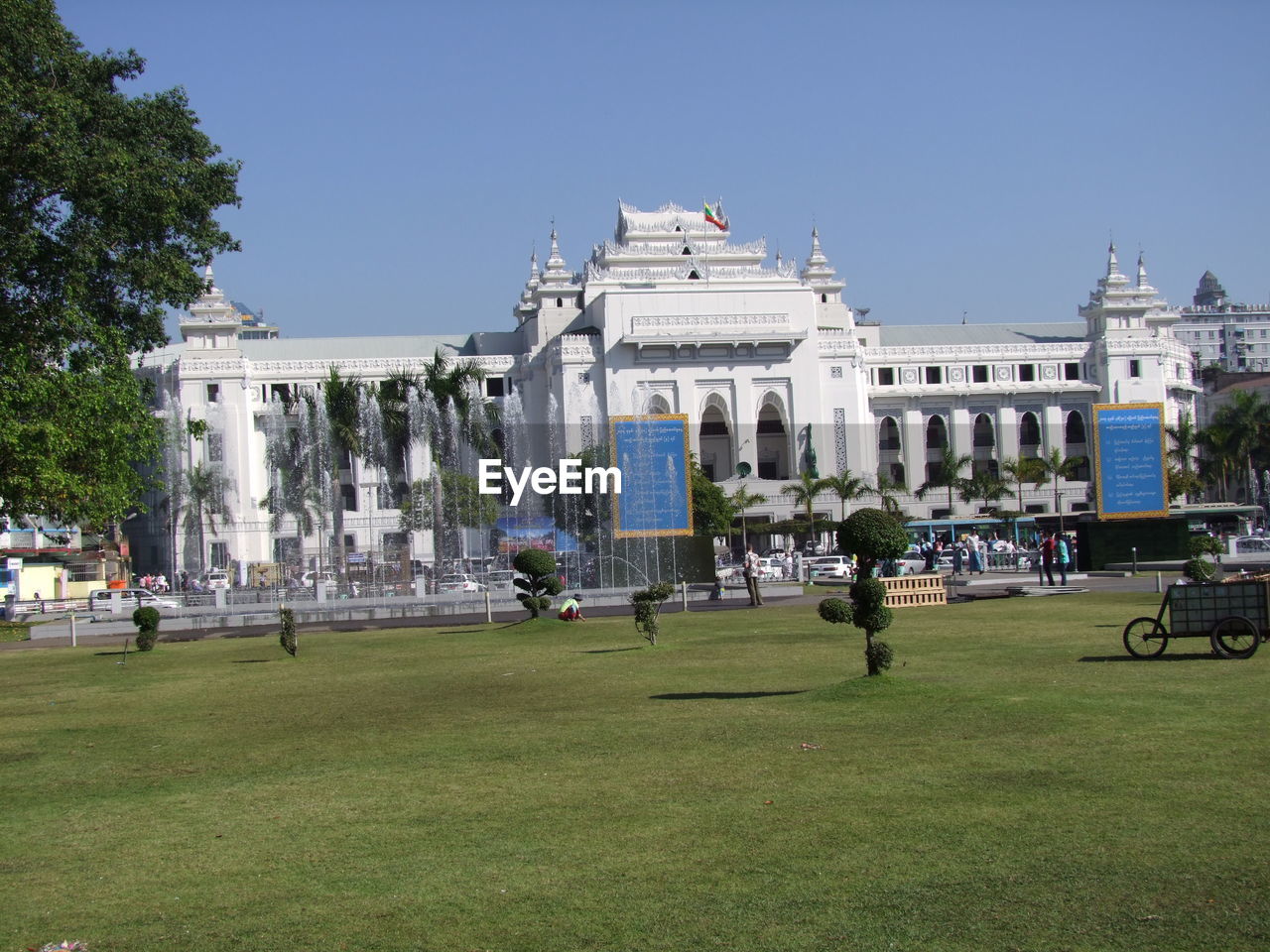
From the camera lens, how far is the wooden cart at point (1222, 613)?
15000 mm

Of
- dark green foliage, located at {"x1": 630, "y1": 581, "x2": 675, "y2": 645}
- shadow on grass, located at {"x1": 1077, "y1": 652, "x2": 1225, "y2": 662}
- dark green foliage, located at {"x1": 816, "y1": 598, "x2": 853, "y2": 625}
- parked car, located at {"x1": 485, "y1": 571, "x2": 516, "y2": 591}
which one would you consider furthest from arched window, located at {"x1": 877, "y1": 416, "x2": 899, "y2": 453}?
dark green foliage, located at {"x1": 816, "y1": 598, "x2": 853, "y2": 625}

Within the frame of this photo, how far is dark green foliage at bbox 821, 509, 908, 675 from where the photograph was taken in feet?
45.6

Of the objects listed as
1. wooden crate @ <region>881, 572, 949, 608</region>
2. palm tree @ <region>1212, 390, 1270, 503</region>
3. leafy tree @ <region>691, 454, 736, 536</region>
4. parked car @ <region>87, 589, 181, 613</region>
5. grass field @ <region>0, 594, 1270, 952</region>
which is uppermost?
palm tree @ <region>1212, 390, 1270, 503</region>

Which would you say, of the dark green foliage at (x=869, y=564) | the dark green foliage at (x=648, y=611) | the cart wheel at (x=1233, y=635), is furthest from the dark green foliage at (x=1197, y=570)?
the dark green foliage at (x=869, y=564)

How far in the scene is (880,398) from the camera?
85938mm

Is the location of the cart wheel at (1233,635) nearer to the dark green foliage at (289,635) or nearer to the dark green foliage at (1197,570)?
the dark green foliage at (1197,570)

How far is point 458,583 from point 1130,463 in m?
21.4

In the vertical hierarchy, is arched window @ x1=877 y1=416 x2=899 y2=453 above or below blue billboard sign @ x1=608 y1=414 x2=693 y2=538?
above

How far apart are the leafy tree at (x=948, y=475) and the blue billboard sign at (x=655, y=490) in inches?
1513

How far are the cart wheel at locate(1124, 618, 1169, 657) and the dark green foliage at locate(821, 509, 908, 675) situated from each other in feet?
10.5

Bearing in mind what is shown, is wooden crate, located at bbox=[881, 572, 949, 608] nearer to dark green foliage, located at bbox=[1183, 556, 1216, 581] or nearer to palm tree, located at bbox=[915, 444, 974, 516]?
dark green foliage, located at bbox=[1183, 556, 1216, 581]

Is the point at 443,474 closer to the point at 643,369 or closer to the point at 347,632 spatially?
the point at 643,369

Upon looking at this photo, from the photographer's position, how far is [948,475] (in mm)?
77375

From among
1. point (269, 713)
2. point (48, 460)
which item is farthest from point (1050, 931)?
point (48, 460)
